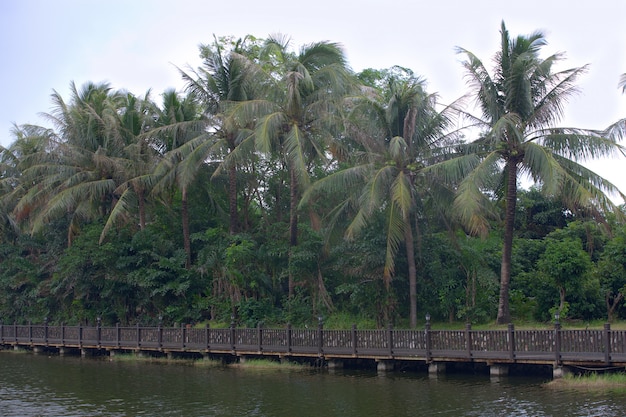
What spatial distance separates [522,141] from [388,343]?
25.5 feet

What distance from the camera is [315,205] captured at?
3192 centimetres

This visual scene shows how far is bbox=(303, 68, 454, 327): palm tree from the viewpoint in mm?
24438

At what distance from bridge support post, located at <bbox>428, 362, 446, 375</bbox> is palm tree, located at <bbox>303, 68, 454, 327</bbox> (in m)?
3.81

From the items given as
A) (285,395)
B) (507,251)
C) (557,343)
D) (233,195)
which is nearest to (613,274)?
(507,251)

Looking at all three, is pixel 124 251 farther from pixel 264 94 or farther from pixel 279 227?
pixel 264 94

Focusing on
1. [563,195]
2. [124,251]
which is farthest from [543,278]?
[124,251]

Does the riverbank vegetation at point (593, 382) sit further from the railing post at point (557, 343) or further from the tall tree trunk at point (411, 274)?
the tall tree trunk at point (411, 274)

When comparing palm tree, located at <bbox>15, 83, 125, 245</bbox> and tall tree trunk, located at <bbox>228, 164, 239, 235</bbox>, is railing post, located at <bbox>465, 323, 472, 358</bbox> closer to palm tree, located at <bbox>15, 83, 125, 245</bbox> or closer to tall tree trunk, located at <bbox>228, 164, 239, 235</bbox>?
tall tree trunk, located at <bbox>228, 164, 239, 235</bbox>

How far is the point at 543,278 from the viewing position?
968 inches

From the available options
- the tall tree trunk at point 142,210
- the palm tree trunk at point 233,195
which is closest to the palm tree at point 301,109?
the palm tree trunk at point 233,195

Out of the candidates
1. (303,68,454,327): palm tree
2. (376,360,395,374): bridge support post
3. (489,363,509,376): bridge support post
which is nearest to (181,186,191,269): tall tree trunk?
(303,68,454,327): palm tree

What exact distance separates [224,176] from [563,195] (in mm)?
16465

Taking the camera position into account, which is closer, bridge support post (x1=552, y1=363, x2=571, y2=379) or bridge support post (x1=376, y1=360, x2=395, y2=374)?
bridge support post (x1=552, y1=363, x2=571, y2=379)

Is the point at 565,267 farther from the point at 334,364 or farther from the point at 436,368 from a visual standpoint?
the point at 334,364
